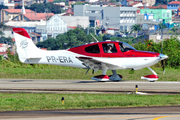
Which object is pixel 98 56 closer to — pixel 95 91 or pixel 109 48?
pixel 109 48

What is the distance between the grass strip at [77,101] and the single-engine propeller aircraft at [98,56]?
371 centimetres

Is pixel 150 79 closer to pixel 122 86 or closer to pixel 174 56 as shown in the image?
pixel 122 86

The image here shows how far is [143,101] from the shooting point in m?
14.4

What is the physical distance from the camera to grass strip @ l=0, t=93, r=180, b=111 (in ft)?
44.7

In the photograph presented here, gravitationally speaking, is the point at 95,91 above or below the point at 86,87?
above

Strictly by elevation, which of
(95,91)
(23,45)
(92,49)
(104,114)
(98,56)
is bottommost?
(95,91)

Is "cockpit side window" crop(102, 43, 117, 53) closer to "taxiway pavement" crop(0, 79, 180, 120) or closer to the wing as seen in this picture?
the wing

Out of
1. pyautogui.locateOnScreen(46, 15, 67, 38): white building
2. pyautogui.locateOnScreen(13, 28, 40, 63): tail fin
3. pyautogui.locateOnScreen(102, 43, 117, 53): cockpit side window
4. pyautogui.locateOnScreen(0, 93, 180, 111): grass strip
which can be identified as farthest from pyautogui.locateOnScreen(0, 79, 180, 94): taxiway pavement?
pyautogui.locateOnScreen(46, 15, 67, 38): white building

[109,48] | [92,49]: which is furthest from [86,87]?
[109,48]

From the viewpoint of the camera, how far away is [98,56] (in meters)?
19.5

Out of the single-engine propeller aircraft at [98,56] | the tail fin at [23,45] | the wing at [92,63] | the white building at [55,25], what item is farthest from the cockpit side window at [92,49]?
the white building at [55,25]

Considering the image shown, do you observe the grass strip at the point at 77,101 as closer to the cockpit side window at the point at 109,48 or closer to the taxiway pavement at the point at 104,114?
the taxiway pavement at the point at 104,114

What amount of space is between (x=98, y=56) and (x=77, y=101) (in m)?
5.25

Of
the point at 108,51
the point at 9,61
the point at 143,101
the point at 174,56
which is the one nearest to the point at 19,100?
the point at 143,101
